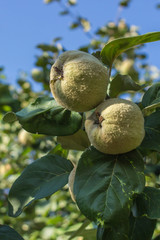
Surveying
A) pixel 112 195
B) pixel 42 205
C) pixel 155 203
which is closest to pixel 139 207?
pixel 155 203

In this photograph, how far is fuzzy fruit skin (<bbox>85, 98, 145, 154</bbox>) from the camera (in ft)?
3.04

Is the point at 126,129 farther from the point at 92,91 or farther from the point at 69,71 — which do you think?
the point at 69,71

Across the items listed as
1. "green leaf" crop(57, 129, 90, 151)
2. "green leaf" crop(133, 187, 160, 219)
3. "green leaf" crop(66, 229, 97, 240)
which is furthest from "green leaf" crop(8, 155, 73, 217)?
"green leaf" crop(66, 229, 97, 240)

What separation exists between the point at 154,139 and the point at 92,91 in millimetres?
315

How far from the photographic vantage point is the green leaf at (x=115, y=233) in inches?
34.9

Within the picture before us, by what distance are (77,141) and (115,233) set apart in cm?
44

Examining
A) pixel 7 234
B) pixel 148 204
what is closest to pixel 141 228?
pixel 148 204

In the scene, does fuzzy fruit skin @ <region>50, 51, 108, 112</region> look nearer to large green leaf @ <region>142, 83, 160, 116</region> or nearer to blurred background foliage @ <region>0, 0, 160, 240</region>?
large green leaf @ <region>142, 83, 160, 116</region>

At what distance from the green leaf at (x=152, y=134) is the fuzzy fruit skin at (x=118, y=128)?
0.13m

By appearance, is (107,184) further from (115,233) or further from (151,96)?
(151,96)

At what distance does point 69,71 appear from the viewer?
98 centimetres

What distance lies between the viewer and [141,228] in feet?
3.82

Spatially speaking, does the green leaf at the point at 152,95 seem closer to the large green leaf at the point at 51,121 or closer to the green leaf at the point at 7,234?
the large green leaf at the point at 51,121

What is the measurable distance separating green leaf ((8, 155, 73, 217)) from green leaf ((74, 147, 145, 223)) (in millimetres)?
202
